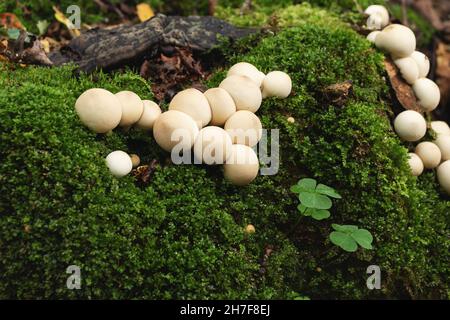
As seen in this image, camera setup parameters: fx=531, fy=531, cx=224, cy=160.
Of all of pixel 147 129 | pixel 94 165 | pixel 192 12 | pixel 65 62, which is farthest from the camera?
pixel 192 12

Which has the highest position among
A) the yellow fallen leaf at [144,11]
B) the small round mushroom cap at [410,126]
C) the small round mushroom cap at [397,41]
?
the small round mushroom cap at [397,41]

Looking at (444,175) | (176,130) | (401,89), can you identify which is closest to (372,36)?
(401,89)

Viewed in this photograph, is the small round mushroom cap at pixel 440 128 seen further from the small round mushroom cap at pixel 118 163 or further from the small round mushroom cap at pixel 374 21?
the small round mushroom cap at pixel 118 163

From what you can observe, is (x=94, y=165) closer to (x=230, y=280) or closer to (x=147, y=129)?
(x=147, y=129)

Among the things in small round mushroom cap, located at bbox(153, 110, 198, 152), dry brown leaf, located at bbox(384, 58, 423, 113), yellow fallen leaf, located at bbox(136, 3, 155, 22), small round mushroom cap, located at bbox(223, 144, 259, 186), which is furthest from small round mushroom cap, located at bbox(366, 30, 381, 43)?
yellow fallen leaf, located at bbox(136, 3, 155, 22)

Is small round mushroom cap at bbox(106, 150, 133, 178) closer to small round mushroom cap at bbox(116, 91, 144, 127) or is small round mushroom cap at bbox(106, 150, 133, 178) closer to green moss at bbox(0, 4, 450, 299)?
green moss at bbox(0, 4, 450, 299)

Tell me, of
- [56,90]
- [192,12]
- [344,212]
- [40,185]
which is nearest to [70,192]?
[40,185]

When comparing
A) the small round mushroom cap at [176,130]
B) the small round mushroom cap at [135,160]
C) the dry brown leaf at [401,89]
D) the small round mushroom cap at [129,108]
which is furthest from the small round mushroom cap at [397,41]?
the small round mushroom cap at [135,160]
